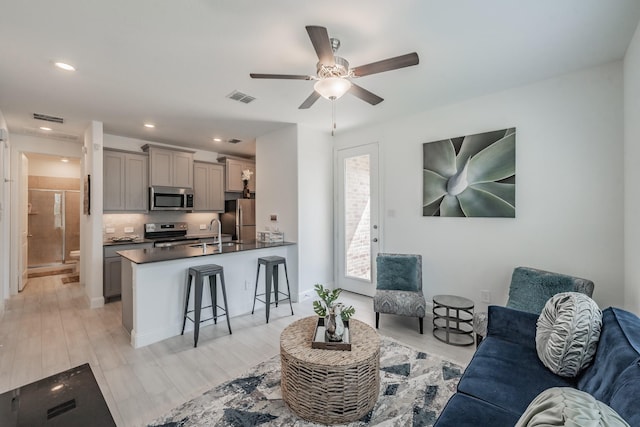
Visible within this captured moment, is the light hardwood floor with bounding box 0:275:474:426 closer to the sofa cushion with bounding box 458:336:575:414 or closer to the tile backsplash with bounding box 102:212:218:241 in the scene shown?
the sofa cushion with bounding box 458:336:575:414

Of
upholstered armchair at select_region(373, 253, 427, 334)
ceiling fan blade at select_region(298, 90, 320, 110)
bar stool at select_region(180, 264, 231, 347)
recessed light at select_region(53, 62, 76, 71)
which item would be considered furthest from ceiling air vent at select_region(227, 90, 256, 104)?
upholstered armchair at select_region(373, 253, 427, 334)

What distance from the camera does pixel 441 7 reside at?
5.85 ft

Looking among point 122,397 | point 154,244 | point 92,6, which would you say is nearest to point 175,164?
point 154,244

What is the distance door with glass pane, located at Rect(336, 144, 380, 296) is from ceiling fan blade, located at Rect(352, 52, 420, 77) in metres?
2.22

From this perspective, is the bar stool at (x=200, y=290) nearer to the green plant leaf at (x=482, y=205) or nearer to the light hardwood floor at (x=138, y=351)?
the light hardwood floor at (x=138, y=351)

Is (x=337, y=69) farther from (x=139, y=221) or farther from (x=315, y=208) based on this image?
(x=139, y=221)

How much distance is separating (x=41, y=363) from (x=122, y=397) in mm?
1117

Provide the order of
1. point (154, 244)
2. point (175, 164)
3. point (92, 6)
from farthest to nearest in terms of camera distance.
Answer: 1. point (175, 164)
2. point (154, 244)
3. point (92, 6)

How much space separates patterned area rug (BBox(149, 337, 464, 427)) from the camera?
1.81m

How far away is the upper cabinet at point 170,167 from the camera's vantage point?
484 cm

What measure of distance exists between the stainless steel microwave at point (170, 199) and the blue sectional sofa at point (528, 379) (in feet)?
16.4

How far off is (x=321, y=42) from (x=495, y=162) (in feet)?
7.80

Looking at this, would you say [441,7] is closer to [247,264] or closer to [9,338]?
[247,264]

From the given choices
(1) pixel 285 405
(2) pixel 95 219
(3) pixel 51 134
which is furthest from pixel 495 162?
(3) pixel 51 134
